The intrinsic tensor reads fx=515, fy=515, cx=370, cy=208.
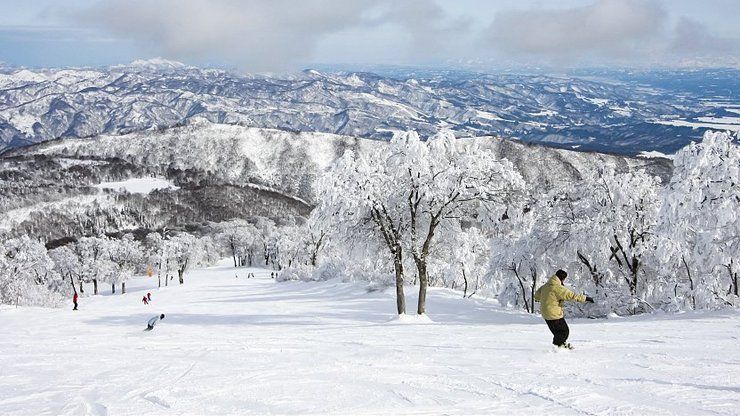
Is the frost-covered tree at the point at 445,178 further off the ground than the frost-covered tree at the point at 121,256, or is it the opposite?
the frost-covered tree at the point at 445,178

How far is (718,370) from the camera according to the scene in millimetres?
9008

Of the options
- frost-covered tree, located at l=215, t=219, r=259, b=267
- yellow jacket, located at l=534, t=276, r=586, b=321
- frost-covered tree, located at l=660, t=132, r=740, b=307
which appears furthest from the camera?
frost-covered tree, located at l=215, t=219, r=259, b=267

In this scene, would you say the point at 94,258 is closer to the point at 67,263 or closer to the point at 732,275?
the point at 67,263

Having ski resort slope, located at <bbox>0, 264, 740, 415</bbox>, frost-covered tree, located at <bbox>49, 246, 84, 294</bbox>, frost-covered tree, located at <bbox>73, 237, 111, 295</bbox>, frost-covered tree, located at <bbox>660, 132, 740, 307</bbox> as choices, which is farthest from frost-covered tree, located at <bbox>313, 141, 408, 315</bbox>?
frost-covered tree, located at <bbox>49, 246, 84, 294</bbox>

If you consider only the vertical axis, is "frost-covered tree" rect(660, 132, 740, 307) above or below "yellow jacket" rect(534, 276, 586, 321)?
above

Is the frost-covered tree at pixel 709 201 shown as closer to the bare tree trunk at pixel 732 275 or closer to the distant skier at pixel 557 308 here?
the bare tree trunk at pixel 732 275

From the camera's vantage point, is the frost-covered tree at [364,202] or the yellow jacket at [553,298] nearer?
the yellow jacket at [553,298]

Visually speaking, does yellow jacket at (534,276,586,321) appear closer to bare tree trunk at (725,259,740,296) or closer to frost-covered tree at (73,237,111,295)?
bare tree trunk at (725,259,740,296)

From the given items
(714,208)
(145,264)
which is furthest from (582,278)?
(145,264)

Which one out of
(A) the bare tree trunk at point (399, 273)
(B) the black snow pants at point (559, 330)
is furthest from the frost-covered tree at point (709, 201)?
(B) the black snow pants at point (559, 330)

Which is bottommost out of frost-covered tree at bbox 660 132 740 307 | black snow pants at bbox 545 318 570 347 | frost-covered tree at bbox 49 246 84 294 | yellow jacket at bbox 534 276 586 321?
frost-covered tree at bbox 49 246 84 294

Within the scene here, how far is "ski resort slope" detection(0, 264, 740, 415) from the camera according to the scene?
7938 millimetres

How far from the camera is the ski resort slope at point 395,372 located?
7.94m

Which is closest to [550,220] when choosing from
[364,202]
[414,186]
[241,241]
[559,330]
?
[414,186]
